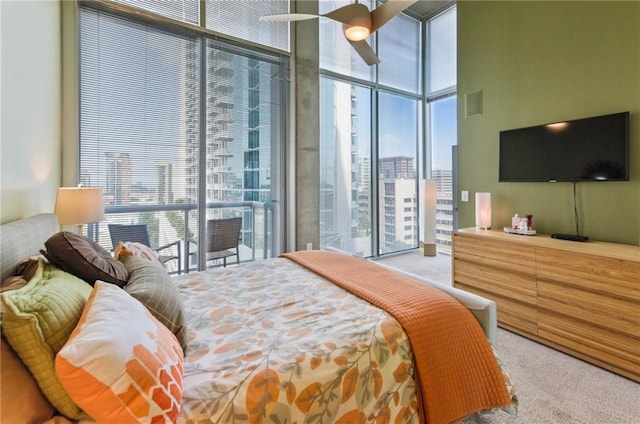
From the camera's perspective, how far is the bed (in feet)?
3.08

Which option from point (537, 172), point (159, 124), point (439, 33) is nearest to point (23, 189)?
point (159, 124)

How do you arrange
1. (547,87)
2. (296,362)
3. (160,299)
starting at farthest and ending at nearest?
(547,87), (160,299), (296,362)

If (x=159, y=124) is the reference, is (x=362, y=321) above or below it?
below

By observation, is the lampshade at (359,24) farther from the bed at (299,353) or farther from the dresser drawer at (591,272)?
the dresser drawer at (591,272)

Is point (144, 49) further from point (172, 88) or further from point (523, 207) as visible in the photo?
point (523, 207)

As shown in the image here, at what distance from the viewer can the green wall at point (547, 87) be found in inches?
95.9

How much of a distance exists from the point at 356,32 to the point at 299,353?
2.20m

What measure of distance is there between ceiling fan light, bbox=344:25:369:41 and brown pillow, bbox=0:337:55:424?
8.01ft

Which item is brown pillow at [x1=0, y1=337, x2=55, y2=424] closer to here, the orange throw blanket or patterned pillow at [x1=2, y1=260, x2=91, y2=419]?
patterned pillow at [x1=2, y1=260, x2=91, y2=419]

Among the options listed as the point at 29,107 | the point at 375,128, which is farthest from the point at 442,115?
the point at 29,107

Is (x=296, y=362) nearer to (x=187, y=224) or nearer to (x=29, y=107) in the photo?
(x=29, y=107)

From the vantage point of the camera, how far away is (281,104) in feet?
13.0

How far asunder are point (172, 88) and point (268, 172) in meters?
1.38

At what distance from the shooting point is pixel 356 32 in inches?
90.6
